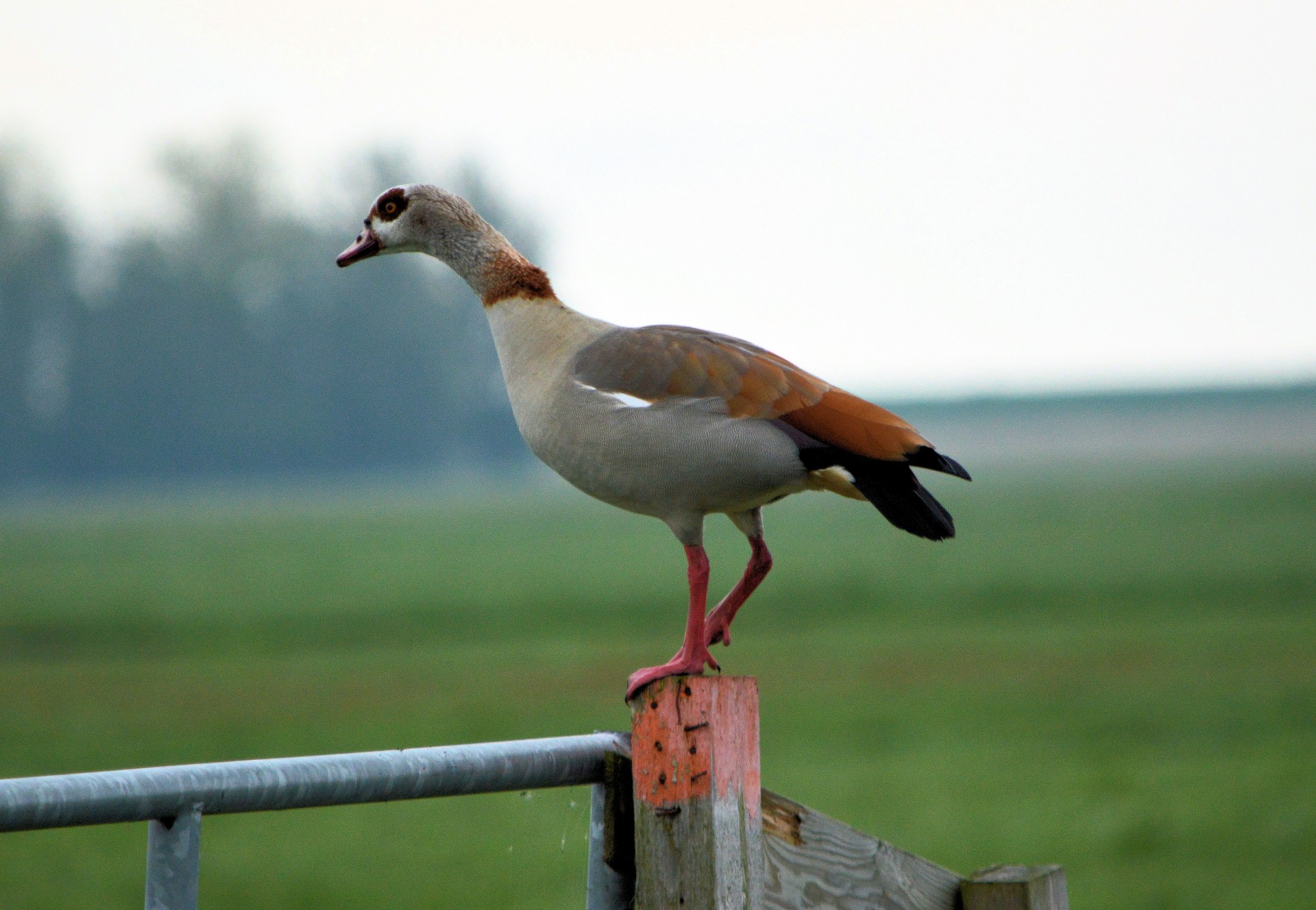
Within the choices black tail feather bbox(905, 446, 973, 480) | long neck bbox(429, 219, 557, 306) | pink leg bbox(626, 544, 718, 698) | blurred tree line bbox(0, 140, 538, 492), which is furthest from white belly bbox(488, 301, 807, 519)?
blurred tree line bbox(0, 140, 538, 492)

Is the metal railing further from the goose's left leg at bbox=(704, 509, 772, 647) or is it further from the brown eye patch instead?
the brown eye patch

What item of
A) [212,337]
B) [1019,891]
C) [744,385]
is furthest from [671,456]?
[212,337]

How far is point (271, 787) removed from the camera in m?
2.54

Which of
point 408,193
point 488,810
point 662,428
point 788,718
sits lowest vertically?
point 662,428

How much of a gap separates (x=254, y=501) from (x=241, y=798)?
406 ft

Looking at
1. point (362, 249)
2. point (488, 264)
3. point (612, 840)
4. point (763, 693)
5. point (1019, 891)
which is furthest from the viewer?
point (763, 693)

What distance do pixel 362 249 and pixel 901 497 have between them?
6.05 feet

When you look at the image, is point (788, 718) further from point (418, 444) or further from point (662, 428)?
point (418, 444)

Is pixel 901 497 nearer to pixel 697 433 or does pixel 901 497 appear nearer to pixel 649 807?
pixel 697 433

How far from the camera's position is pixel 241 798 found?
98.6 inches

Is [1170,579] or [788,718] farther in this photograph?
[1170,579]

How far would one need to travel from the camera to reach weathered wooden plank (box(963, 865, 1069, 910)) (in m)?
3.23

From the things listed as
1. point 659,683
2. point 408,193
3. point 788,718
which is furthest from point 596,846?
point 788,718

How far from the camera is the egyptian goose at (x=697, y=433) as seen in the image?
380cm
